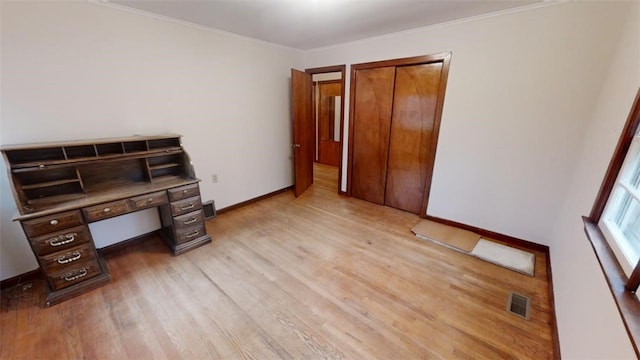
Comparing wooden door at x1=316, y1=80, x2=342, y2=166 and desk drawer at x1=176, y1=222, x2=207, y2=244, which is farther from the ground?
wooden door at x1=316, y1=80, x2=342, y2=166

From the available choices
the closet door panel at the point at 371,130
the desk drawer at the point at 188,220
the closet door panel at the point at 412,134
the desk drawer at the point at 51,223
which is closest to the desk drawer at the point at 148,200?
the desk drawer at the point at 188,220

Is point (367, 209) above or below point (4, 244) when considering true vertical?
below

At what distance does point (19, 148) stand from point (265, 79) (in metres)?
2.54

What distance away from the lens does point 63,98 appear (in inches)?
77.6

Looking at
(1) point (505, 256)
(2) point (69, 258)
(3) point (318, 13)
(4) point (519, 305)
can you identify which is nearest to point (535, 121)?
(1) point (505, 256)

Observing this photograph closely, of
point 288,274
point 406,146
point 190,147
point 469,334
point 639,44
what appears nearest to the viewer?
point 639,44

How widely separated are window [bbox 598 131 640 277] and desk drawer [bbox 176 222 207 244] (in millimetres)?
3011

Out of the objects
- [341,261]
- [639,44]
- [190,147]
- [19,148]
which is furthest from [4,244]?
[639,44]

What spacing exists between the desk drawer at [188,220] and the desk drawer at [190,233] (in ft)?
0.11

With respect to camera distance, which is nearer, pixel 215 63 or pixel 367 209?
pixel 215 63

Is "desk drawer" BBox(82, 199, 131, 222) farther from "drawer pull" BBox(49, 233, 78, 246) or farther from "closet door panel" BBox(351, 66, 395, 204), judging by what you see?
"closet door panel" BBox(351, 66, 395, 204)

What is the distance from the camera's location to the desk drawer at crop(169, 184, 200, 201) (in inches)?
90.0

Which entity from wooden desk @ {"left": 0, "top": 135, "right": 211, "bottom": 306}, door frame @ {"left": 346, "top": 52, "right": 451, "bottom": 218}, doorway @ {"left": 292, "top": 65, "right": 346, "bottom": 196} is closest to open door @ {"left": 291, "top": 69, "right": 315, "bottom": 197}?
doorway @ {"left": 292, "top": 65, "right": 346, "bottom": 196}

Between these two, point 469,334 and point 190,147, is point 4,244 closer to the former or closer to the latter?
point 190,147
